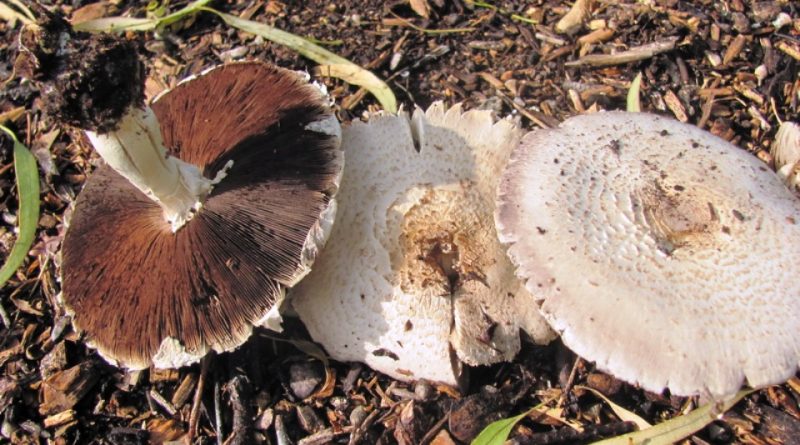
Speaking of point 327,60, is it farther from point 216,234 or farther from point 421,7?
point 216,234

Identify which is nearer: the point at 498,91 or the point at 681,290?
the point at 681,290

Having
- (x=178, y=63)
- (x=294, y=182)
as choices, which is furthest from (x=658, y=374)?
(x=178, y=63)

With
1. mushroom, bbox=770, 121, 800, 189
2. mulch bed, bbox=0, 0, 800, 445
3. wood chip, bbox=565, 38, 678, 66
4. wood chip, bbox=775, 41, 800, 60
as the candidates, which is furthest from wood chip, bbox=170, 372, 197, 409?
wood chip, bbox=775, 41, 800, 60

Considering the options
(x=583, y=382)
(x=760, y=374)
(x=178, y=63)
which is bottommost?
(x=583, y=382)

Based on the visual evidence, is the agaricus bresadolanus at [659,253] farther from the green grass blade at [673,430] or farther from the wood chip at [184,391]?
the wood chip at [184,391]

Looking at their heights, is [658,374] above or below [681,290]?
below

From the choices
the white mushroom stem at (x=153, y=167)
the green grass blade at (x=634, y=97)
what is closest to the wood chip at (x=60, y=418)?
the white mushroom stem at (x=153, y=167)

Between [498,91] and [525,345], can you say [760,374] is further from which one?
[498,91]
